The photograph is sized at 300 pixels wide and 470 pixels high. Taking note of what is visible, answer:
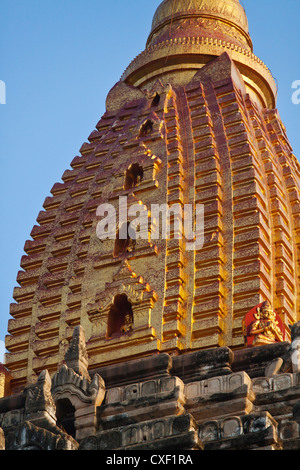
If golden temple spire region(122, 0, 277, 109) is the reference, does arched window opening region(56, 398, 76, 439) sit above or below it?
below

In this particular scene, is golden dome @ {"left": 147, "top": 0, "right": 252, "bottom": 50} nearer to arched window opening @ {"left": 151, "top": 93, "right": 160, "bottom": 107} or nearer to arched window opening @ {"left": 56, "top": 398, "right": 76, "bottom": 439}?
arched window opening @ {"left": 151, "top": 93, "right": 160, "bottom": 107}

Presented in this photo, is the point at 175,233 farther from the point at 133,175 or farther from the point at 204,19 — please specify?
the point at 204,19

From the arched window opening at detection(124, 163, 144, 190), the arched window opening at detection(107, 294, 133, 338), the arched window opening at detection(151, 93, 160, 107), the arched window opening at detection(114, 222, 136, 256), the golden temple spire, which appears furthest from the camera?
the golden temple spire

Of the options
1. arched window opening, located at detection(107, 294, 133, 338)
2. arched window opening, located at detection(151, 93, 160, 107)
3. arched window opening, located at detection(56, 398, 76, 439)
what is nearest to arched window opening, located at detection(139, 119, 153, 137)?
arched window opening, located at detection(151, 93, 160, 107)

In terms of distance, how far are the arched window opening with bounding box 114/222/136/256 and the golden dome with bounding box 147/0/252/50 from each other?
992 centimetres

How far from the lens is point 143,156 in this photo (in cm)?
4134

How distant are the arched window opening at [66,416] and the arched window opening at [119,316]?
4879mm

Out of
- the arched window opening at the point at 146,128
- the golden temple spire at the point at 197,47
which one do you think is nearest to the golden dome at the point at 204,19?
the golden temple spire at the point at 197,47

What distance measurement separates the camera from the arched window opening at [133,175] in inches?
1620

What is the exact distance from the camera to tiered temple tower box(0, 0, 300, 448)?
118ft

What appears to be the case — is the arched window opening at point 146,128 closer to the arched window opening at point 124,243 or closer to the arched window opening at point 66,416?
the arched window opening at point 124,243

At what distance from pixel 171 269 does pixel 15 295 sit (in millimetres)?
5562
